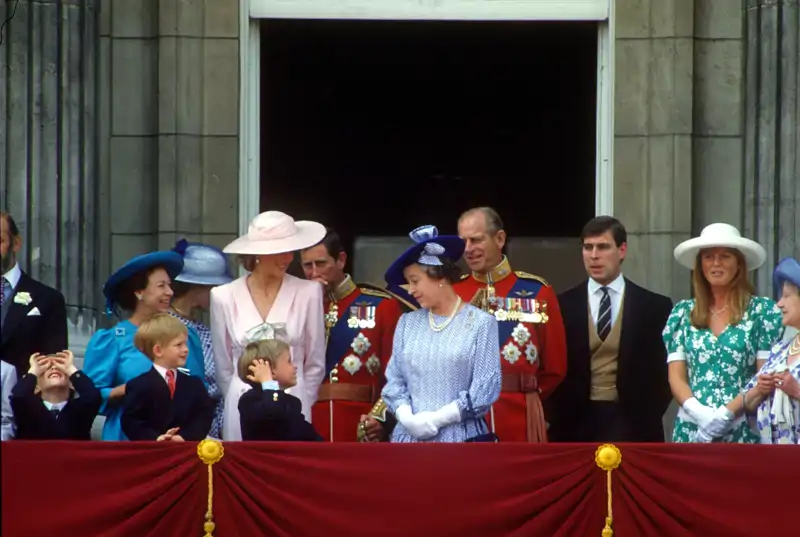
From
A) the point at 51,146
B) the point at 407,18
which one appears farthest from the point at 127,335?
the point at 407,18

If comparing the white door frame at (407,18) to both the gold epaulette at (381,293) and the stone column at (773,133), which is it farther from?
the gold epaulette at (381,293)

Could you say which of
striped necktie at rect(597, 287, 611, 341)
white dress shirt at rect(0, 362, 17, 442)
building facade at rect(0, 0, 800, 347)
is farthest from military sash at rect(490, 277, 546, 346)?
white dress shirt at rect(0, 362, 17, 442)

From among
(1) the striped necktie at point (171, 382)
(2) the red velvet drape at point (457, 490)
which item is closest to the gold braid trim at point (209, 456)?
(2) the red velvet drape at point (457, 490)

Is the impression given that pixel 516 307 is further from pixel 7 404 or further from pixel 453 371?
pixel 7 404

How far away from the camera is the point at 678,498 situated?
10.5 metres

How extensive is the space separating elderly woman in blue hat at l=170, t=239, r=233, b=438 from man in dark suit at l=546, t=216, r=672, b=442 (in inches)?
78.4

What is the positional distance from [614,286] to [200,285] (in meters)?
2.42

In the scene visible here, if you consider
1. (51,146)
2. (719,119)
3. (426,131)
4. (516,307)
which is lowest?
(516,307)

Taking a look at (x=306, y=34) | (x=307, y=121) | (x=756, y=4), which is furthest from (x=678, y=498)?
(x=307, y=121)

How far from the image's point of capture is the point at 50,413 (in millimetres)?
10656

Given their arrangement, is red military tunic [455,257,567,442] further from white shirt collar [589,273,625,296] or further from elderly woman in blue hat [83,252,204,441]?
elderly woman in blue hat [83,252,204,441]

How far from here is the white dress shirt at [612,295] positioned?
11938 mm

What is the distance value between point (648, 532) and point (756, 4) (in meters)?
4.67

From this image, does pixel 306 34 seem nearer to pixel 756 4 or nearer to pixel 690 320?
pixel 756 4
